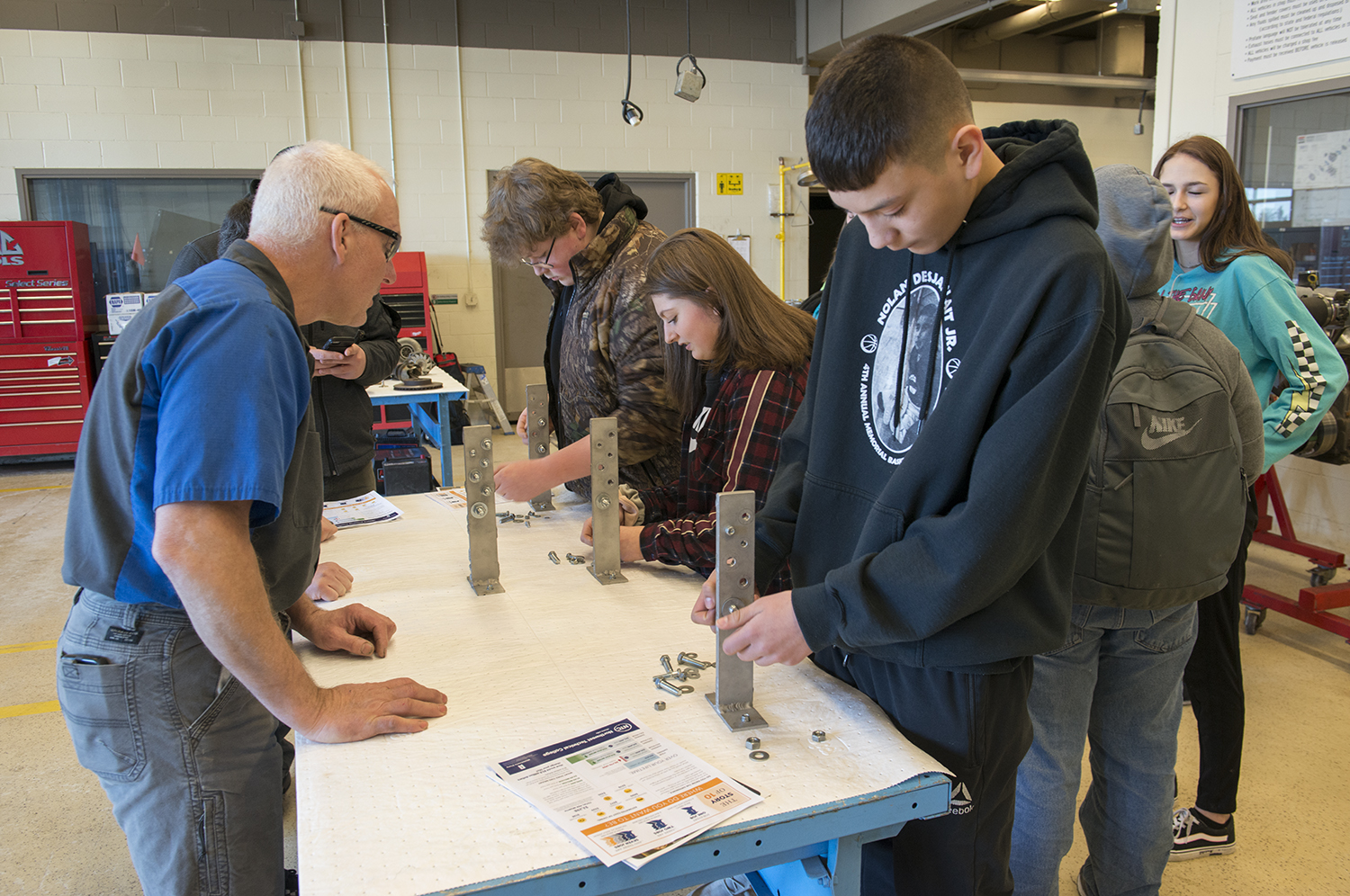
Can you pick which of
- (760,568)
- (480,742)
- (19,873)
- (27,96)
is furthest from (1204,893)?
(27,96)

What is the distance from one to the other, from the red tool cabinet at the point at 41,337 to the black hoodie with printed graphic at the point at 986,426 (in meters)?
6.24

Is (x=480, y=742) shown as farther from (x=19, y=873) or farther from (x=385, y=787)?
(x=19, y=873)

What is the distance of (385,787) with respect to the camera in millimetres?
962

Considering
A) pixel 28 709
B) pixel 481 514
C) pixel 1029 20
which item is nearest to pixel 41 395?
pixel 28 709

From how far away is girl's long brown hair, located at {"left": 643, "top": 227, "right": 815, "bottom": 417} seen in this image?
160 centimetres

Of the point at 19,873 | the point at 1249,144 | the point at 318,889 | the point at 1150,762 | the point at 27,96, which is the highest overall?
the point at 27,96

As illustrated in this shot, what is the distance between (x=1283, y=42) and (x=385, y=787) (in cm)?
371

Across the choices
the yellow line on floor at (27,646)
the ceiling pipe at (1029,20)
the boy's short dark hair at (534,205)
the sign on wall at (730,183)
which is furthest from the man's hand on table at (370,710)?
the ceiling pipe at (1029,20)

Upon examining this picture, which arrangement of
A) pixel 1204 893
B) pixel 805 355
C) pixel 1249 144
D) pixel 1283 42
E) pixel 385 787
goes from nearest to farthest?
pixel 385 787
pixel 805 355
pixel 1204 893
pixel 1283 42
pixel 1249 144

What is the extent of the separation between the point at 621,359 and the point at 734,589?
0.95m

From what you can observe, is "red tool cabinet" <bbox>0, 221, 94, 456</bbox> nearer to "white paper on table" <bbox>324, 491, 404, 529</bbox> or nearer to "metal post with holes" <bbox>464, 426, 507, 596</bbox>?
"white paper on table" <bbox>324, 491, 404, 529</bbox>

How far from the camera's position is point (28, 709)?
2.66 meters

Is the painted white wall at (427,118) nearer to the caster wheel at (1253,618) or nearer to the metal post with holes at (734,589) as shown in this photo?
the caster wheel at (1253,618)

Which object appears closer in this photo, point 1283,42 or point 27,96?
point 1283,42
